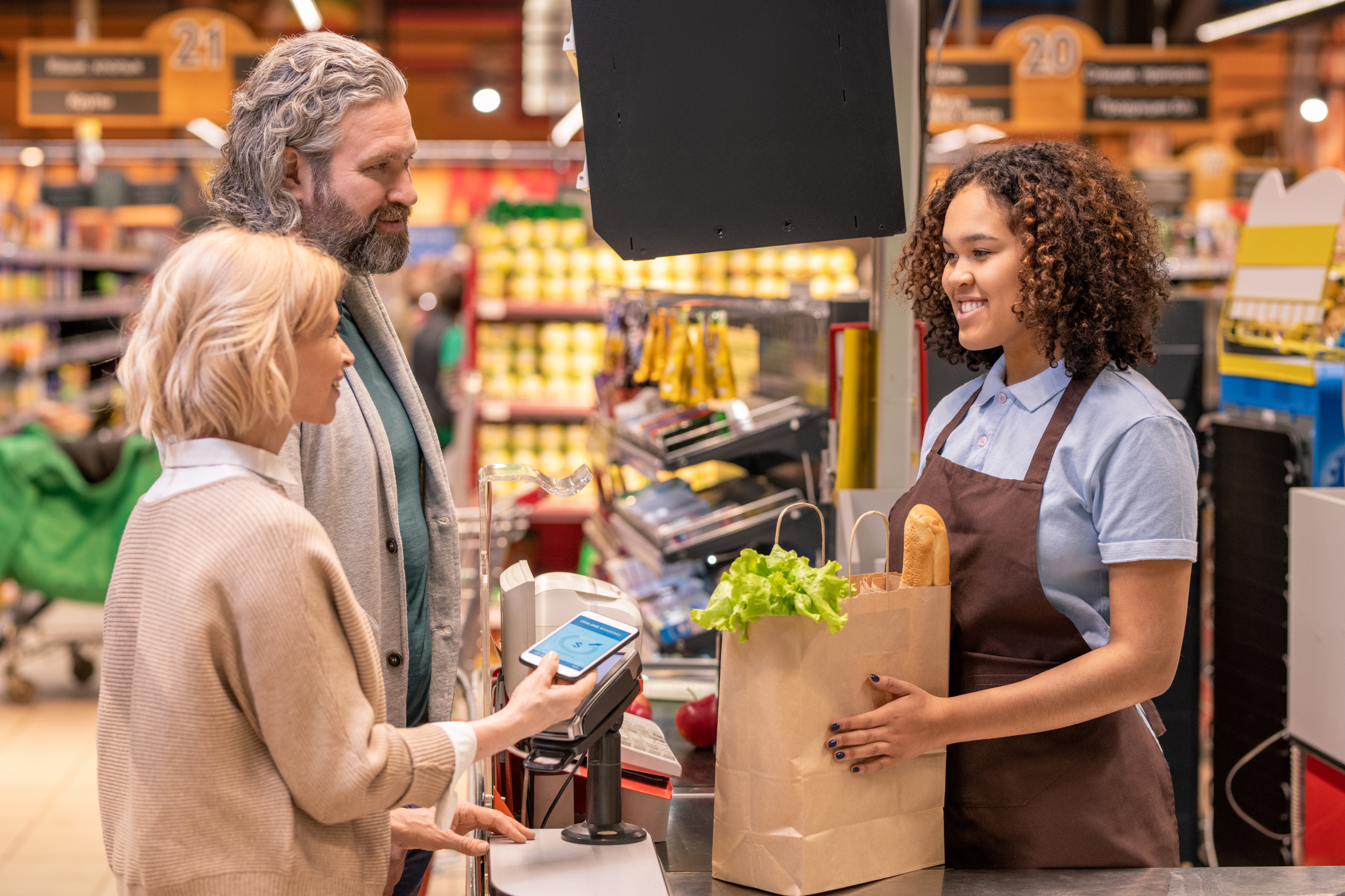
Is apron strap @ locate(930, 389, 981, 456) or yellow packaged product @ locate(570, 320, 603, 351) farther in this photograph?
yellow packaged product @ locate(570, 320, 603, 351)

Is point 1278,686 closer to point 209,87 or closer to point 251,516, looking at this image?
point 251,516

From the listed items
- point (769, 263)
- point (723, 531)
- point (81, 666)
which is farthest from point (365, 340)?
point (81, 666)

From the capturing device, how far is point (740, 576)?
1.42 metres

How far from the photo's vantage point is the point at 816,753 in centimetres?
143

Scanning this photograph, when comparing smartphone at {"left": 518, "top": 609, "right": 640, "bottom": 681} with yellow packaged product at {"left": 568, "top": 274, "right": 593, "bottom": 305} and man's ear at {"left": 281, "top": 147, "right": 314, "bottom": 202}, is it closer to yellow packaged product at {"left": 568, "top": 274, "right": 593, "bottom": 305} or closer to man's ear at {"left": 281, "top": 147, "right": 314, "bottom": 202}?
man's ear at {"left": 281, "top": 147, "right": 314, "bottom": 202}

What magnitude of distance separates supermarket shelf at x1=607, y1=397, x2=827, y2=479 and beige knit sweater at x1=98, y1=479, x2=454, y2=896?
1.76 metres

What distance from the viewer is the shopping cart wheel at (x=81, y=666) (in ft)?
20.9

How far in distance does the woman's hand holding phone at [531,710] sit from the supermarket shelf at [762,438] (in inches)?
61.7

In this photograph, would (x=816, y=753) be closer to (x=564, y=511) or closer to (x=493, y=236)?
(x=564, y=511)

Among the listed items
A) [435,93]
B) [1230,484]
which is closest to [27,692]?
[1230,484]

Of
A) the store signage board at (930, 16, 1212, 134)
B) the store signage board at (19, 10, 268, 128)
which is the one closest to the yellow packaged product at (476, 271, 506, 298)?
the store signage board at (19, 10, 268, 128)

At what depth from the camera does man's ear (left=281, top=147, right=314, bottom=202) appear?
1739 millimetres

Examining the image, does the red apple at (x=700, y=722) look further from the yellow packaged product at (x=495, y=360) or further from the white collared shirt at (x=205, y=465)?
the yellow packaged product at (x=495, y=360)

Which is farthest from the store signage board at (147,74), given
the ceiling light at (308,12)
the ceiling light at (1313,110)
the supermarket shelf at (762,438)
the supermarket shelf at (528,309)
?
the ceiling light at (1313,110)
